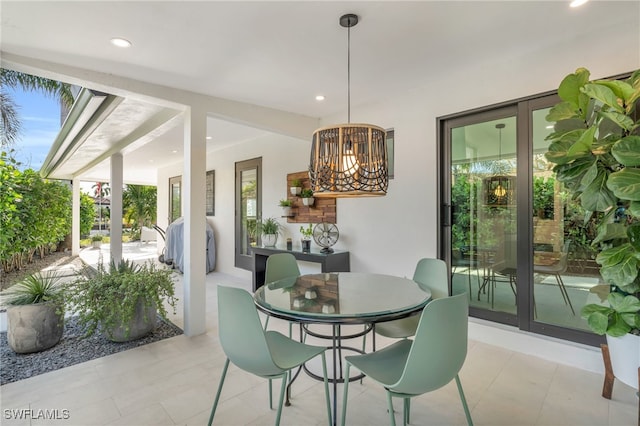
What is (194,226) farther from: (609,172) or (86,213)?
(86,213)

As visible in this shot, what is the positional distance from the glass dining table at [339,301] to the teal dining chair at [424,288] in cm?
20

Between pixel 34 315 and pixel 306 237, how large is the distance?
9.70 ft

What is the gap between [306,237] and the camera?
453 centimetres

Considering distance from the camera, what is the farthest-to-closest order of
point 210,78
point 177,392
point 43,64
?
point 210,78 < point 43,64 < point 177,392

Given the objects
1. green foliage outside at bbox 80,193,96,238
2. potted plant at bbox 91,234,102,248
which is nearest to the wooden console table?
potted plant at bbox 91,234,102,248

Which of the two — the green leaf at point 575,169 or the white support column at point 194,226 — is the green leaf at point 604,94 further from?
the white support column at point 194,226

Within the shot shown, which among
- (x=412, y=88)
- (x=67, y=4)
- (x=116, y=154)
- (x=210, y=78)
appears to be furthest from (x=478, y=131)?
(x=116, y=154)

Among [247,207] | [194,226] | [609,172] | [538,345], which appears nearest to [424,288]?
[609,172]

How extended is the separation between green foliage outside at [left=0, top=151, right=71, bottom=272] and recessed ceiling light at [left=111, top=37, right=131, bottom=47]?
2.69 m

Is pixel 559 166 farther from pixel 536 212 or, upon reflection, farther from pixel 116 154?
pixel 116 154

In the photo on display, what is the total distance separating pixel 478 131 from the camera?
306 cm

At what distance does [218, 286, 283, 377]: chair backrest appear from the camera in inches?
58.4

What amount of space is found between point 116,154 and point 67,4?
167 inches

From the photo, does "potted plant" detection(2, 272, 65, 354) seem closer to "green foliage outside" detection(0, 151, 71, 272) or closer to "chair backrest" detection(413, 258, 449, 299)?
"green foliage outside" detection(0, 151, 71, 272)
